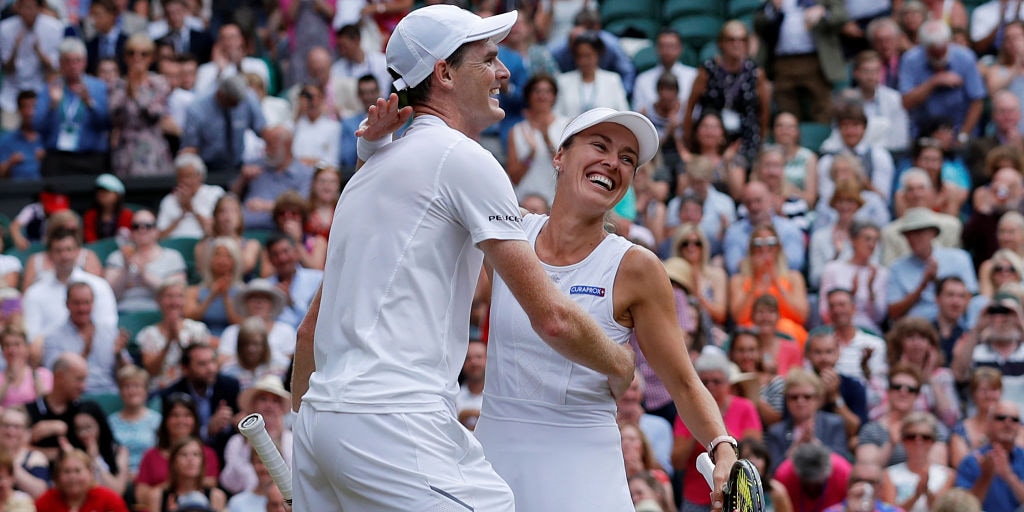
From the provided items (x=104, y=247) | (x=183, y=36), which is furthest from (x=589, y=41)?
(x=104, y=247)

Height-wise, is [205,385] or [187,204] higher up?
[187,204]

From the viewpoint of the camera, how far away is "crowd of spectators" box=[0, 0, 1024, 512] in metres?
9.13

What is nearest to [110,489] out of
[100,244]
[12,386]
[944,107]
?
[12,386]

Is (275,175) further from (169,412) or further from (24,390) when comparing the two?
(169,412)

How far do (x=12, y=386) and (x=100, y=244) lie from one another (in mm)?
2257

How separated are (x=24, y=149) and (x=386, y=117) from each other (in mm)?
10570

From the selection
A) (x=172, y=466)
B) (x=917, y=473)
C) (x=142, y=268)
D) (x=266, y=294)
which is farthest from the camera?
(x=142, y=268)

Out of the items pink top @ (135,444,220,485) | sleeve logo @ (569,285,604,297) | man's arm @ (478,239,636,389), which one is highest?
man's arm @ (478,239,636,389)

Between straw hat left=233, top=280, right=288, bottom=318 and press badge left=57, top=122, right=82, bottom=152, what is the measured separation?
11.1 ft

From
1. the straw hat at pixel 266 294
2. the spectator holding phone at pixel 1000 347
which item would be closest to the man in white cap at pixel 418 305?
the spectator holding phone at pixel 1000 347

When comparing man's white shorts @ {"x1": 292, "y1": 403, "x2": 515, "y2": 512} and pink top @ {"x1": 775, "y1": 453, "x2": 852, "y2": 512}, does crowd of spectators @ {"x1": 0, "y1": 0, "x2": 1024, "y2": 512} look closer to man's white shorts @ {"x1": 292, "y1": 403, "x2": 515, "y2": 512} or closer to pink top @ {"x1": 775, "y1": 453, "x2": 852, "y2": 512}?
pink top @ {"x1": 775, "y1": 453, "x2": 852, "y2": 512}

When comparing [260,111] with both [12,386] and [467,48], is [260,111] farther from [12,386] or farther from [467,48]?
[467,48]

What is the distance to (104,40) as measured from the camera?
48.9 ft

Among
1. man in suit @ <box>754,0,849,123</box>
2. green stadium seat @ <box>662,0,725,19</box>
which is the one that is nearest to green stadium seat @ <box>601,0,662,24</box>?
green stadium seat @ <box>662,0,725,19</box>
